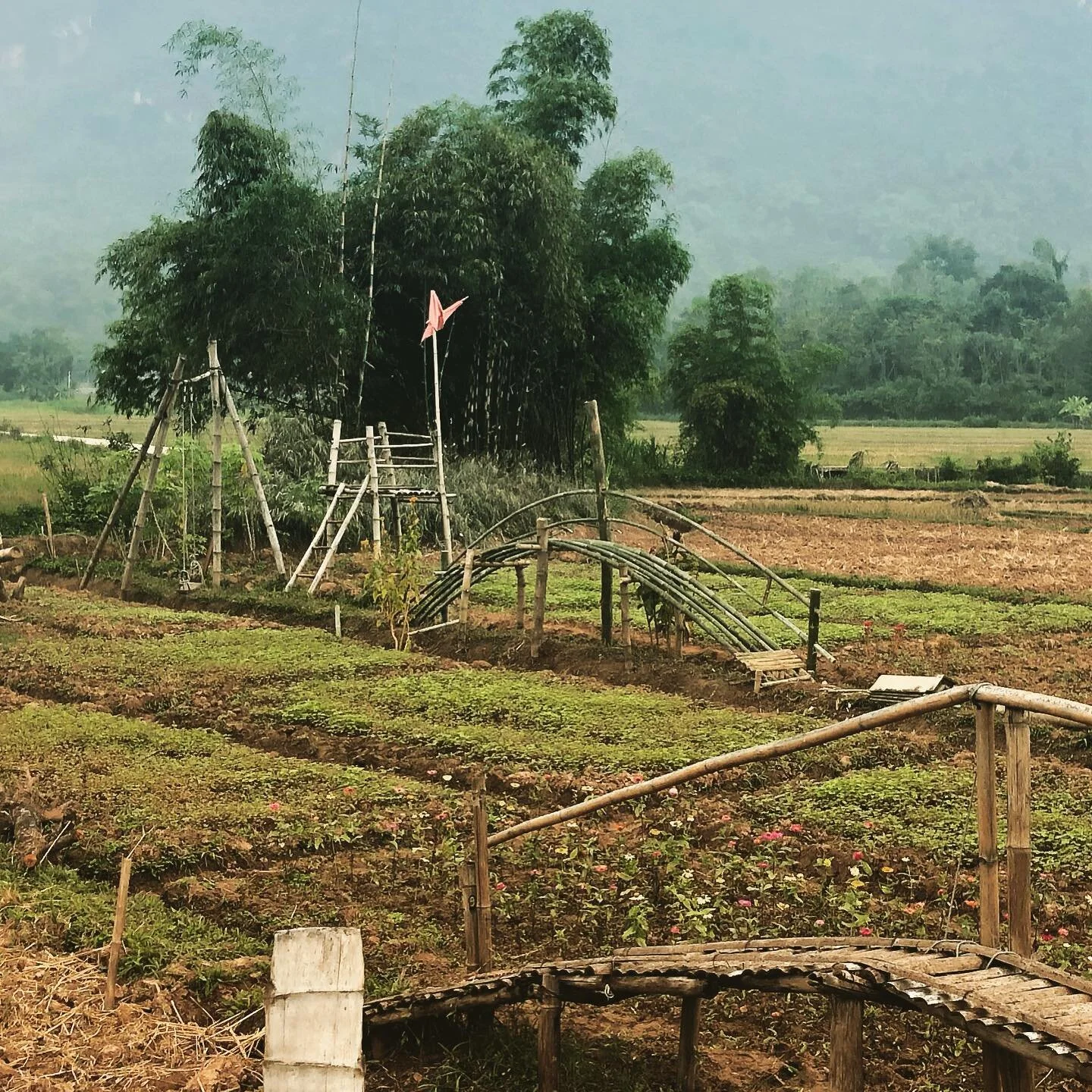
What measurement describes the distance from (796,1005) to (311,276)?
57.8 ft

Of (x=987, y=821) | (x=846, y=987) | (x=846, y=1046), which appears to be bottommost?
(x=846, y=1046)

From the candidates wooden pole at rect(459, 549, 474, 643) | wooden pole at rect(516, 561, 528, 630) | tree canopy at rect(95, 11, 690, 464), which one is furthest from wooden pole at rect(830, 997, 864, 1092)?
tree canopy at rect(95, 11, 690, 464)

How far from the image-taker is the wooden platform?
34.5ft

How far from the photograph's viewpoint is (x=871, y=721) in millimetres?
4000

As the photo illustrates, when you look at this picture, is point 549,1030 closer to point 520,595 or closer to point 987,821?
point 987,821

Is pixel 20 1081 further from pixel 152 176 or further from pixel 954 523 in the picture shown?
pixel 152 176

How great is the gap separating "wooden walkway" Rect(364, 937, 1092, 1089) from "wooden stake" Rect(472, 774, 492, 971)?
0.35 metres

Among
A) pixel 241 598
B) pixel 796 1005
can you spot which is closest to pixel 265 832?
pixel 796 1005

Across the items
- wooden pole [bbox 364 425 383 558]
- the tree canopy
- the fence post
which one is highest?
the tree canopy

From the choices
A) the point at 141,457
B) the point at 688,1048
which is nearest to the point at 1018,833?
the point at 688,1048

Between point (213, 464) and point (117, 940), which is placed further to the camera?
point (213, 464)

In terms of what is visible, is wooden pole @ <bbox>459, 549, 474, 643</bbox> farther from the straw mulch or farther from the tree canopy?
the tree canopy

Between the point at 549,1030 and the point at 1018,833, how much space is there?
1.70 metres

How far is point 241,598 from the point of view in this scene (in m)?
15.6
